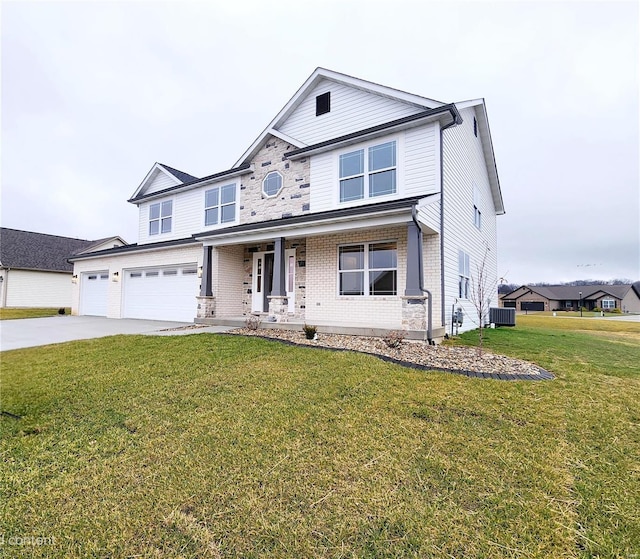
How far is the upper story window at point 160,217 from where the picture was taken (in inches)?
603

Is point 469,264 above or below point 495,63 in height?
below

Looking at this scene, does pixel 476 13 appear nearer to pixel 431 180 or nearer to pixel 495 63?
pixel 495 63

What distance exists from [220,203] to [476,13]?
11520 mm

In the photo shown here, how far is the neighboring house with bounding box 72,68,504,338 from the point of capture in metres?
8.95

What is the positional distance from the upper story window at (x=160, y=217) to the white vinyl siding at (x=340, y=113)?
23.0 feet

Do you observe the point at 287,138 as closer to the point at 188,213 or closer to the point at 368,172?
the point at 368,172

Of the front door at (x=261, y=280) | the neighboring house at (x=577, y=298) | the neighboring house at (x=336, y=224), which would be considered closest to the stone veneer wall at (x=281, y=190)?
the neighboring house at (x=336, y=224)

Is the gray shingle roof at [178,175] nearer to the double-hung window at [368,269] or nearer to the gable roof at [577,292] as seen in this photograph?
the double-hung window at [368,269]

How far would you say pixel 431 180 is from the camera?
353 inches

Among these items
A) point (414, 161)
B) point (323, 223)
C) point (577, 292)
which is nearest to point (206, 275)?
point (323, 223)

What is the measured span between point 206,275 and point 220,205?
3.47 meters

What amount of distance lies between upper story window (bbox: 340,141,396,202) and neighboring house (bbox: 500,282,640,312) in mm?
53715

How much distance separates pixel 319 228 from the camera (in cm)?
927

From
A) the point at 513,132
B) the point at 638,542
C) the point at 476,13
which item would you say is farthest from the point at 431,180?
the point at 513,132
